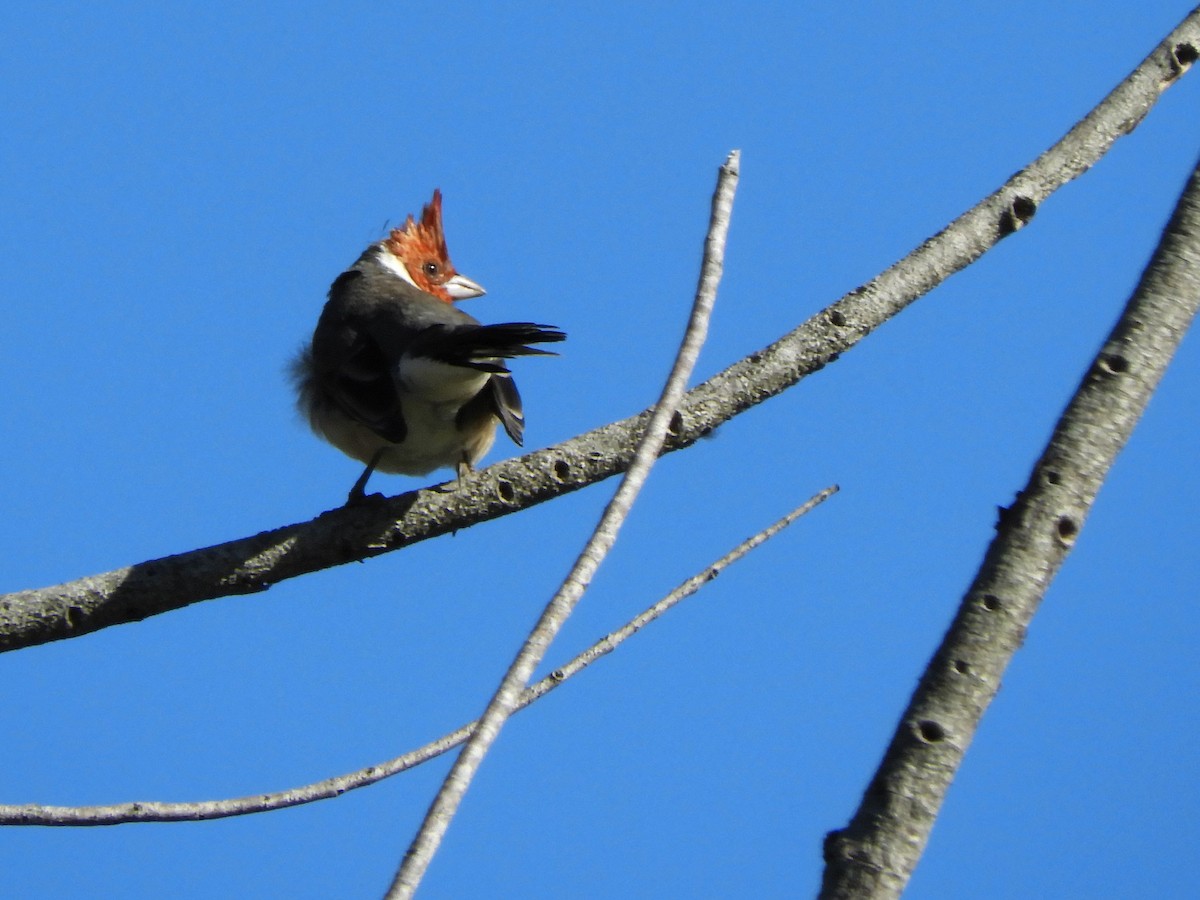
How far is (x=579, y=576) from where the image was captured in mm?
1730

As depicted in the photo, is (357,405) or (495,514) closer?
(495,514)

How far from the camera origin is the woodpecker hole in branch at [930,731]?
Answer: 169 cm

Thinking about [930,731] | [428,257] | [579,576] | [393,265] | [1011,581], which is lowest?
[930,731]

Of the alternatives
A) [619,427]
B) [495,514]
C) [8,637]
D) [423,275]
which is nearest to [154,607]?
[8,637]

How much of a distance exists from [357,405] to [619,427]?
1642mm

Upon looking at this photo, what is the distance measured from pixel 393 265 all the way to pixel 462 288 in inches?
16.7

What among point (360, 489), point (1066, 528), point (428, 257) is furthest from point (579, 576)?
point (428, 257)

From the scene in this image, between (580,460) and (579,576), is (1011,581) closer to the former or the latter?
(579,576)

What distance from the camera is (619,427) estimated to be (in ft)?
10.6

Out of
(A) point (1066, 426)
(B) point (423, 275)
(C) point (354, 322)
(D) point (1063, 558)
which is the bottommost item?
(D) point (1063, 558)

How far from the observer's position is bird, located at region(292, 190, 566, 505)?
421 cm

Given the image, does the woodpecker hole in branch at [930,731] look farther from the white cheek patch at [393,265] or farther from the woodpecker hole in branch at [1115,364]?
the white cheek patch at [393,265]

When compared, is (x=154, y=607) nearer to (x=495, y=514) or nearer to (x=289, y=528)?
(x=289, y=528)

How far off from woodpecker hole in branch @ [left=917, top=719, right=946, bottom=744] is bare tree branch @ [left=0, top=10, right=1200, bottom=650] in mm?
1468
